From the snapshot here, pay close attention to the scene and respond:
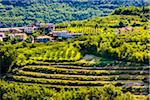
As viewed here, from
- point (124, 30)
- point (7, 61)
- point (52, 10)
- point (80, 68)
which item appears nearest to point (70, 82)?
point (80, 68)

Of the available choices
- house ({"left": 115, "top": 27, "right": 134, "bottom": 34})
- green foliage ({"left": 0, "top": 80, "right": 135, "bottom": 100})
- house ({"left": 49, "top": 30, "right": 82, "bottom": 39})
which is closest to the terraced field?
green foliage ({"left": 0, "top": 80, "right": 135, "bottom": 100})

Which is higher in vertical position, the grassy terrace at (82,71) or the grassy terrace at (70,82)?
the grassy terrace at (82,71)

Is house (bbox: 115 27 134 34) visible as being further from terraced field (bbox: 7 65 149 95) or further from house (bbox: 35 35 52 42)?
terraced field (bbox: 7 65 149 95)

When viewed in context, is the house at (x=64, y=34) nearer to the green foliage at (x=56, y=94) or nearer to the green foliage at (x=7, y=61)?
the green foliage at (x=7, y=61)

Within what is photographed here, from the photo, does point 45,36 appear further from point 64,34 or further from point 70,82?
point 70,82

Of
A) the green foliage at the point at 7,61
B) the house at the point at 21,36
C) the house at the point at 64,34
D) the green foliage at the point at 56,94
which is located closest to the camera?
the green foliage at the point at 56,94

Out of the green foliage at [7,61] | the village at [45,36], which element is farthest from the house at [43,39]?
the green foliage at [7,61]
